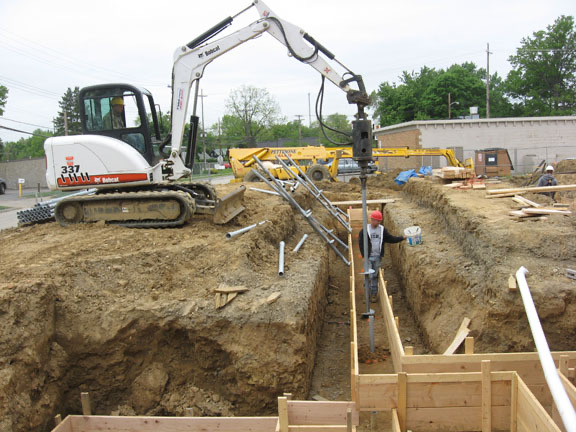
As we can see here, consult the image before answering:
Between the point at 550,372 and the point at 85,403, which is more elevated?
the point at 550,372

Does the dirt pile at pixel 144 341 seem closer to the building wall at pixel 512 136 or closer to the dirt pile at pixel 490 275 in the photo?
the dirt pile at pixel 490 275

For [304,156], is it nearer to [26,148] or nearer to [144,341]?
[144,341]

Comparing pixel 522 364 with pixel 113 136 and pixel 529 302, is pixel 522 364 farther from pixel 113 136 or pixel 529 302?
pixel 113 136

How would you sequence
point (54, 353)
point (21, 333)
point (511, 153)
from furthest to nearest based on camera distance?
point (511, 153)
point (54, 353)
point (21, 333)

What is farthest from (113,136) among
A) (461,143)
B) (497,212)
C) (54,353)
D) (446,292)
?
(461,143)

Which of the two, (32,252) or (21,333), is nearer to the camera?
(21,333)

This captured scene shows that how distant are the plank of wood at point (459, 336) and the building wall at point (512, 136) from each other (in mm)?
27919

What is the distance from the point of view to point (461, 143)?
34219 millimetres

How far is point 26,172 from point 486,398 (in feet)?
150

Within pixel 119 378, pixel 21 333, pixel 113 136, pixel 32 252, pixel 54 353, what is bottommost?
pixel 119 378

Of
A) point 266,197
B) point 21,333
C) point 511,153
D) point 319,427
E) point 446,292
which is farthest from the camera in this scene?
point 511,153

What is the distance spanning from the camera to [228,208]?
10.8m

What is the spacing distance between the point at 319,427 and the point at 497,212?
22.1ft

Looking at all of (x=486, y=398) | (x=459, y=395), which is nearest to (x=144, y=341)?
(x=459, y=395)
